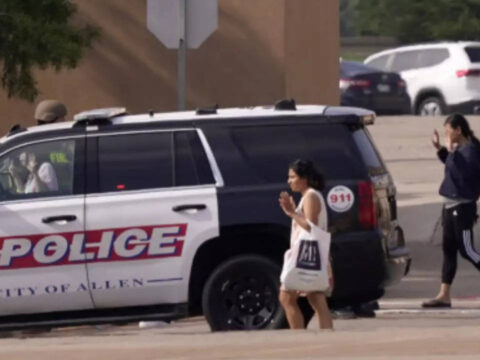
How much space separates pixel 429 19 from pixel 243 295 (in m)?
55.1

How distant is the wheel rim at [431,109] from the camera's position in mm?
33000

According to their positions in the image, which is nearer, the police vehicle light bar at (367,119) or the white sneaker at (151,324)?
the police vehicle light bar at (367,119)

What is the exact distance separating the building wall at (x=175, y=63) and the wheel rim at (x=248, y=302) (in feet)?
28.0

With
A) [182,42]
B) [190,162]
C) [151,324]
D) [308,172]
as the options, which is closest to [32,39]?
[182,42]

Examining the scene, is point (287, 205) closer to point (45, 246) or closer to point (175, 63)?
point (45, 246)

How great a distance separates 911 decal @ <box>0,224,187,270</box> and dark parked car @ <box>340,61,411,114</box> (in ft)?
73.0

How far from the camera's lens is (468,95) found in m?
32.7

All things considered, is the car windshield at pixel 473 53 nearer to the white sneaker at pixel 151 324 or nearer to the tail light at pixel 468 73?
the tail light at pixel 468 73

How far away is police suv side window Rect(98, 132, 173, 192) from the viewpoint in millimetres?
11172

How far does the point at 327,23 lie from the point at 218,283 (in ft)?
33.0

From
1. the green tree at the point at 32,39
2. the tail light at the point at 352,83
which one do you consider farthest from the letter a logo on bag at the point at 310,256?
the tail light at the point at 352,83

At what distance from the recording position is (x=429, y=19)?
6506 centimetres

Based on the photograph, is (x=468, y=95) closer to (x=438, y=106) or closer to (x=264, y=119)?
(x=438, y=106)

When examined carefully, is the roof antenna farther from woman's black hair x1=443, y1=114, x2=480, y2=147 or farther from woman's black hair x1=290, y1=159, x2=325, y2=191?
woman's black hair x1=443, y1=114, x2=480, y2=147
